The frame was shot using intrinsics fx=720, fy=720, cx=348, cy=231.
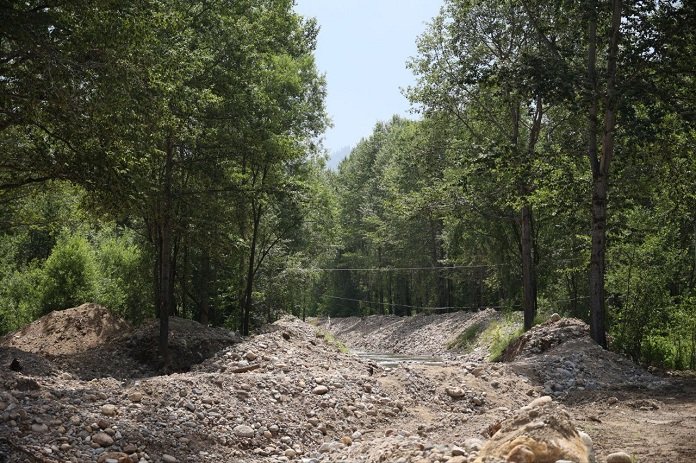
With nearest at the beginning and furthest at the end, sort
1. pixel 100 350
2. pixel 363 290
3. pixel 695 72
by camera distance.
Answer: pixel 695 72 → pixel 100 350 → pixel 363 290

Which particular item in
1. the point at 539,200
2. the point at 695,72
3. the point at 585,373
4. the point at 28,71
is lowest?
the point at 585,373

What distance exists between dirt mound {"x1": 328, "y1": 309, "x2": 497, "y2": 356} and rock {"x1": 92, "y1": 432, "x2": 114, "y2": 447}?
88.8 ft

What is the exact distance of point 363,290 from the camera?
6712cm

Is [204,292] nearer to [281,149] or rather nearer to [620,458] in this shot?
[281,149]

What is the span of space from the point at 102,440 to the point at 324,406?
354 centimetres

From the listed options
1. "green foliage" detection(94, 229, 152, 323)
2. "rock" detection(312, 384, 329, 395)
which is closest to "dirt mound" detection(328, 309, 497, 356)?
"green foliage" detection(94, 229, 152, 323)

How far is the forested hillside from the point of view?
11.9m

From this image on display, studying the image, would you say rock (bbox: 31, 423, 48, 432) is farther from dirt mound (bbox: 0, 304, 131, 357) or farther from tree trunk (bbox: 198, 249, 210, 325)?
tree trunk (bbox: 198, 249, 210, 325)

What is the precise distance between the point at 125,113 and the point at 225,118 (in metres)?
5.73

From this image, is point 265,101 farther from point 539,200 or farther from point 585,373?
point 585,373

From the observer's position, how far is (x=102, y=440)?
26.2ft

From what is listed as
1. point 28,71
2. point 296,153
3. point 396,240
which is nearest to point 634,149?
point 296,153

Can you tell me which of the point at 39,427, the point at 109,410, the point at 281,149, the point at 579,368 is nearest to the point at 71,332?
Result: the point at 281,149

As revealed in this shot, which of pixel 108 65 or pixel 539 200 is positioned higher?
pixel 108 65
